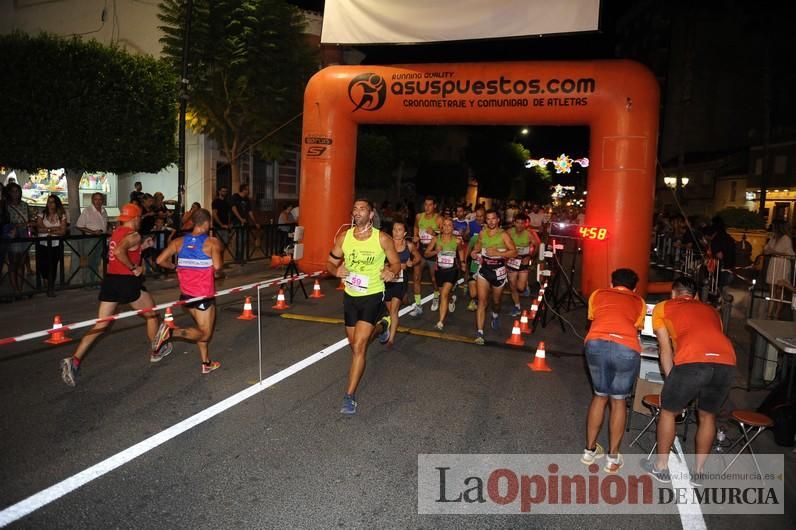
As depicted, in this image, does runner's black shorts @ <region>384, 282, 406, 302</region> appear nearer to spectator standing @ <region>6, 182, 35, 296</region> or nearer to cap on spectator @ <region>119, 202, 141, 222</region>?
cap on spectator @ <region>119, 202, 141, 222</region>

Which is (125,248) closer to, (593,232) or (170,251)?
(170,251)

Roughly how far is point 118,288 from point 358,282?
277cm

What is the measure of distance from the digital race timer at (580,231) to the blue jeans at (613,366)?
6.66 meters

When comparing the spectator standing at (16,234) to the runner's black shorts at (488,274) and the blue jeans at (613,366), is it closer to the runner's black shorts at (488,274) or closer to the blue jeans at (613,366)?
the runner's black shorts at (488,274)

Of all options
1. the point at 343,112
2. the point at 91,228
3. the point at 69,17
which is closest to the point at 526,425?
the point at 343,112

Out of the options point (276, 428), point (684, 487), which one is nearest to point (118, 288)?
point (276, 428)

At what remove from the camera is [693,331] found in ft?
14.3

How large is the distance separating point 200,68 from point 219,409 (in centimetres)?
1563

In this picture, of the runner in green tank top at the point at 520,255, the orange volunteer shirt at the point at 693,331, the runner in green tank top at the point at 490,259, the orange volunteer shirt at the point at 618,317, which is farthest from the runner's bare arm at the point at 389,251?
the runner in green tank top at the point at 520,255

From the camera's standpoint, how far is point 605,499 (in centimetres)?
415

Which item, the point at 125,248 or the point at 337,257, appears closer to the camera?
the point at 337,257

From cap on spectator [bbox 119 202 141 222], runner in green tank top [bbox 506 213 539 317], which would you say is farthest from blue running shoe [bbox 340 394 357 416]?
runner in green tank top [bbox 506 213 539 317]

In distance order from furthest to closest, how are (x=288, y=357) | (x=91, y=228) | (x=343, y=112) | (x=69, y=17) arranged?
(x=69, y=17)
(x=343, y=112)
(x=91, y=228)
(x=288, y=357)

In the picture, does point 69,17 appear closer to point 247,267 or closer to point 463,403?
point 247,267
